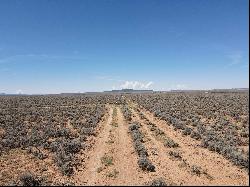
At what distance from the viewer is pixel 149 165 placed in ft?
55.3

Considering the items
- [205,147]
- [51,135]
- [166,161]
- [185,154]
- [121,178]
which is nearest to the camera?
[121,178]

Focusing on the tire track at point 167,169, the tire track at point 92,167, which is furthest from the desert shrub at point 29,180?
the tire track at point 167,169

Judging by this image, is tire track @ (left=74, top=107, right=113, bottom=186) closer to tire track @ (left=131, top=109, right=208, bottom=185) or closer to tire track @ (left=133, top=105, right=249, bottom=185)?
tire track @ (left=131, top=109, right=208, bottom=185)

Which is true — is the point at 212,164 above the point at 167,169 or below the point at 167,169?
above


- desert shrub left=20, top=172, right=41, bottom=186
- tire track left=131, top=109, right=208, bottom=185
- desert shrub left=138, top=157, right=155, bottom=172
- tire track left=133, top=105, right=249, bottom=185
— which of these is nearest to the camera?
tire track left=133, top=105, right=249, bottom=185

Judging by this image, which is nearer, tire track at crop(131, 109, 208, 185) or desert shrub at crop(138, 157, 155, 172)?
tire track at crop(131, 109, 208, 185)

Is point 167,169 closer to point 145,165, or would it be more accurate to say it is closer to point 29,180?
point 145,165

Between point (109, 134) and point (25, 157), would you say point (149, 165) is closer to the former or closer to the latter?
point (25, 157)

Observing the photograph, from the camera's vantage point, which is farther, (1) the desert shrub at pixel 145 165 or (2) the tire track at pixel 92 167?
(1) the desert shrub at pixel 145 165

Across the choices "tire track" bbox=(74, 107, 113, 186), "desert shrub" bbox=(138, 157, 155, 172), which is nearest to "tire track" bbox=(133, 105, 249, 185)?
"desert shrub" bbox=(138, 157, 155, 172)

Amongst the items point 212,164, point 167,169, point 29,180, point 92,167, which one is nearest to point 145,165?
point 167,169

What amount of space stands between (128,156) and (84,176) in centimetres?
425

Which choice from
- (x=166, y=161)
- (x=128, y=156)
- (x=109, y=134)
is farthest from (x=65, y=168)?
(x=109, y=134)

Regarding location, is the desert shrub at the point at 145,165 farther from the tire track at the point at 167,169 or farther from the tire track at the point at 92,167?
the tire track at the point at 92,167
